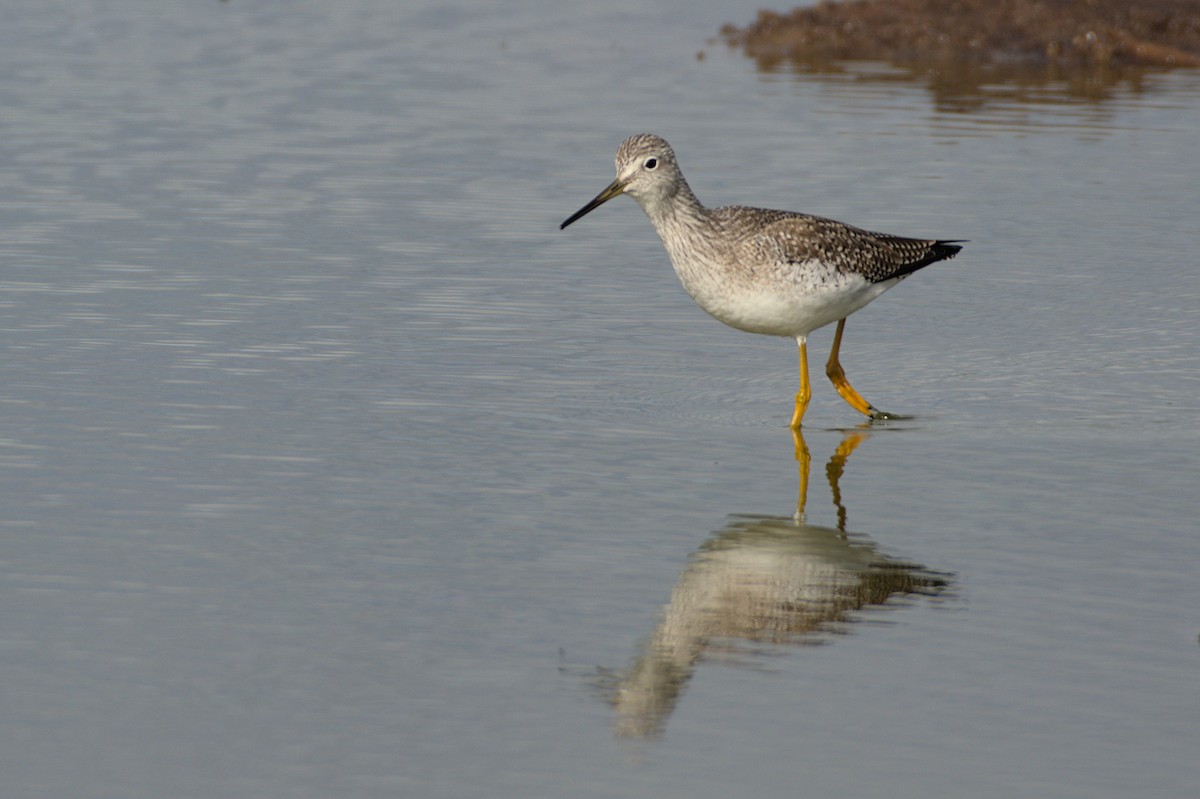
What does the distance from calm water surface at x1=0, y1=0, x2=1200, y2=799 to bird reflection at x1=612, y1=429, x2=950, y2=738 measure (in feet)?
0.09

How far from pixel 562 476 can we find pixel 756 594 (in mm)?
1934

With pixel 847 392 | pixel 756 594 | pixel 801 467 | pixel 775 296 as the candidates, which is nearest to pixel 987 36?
pixel 847 392

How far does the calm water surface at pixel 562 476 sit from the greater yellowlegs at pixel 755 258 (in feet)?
2.07

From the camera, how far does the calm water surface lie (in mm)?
6965

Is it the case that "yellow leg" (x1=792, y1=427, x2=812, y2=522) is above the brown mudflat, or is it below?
below

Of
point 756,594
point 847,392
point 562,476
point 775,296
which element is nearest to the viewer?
point 756,594

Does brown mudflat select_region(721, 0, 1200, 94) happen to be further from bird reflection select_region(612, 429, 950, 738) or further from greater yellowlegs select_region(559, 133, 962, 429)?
bird reflection select_region(612, 429, 950, 738)

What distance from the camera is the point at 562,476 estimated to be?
10.2 metres

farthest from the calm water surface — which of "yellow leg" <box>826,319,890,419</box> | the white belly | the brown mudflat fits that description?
the brown mudflat

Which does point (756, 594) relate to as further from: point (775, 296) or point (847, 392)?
point (847, 392)

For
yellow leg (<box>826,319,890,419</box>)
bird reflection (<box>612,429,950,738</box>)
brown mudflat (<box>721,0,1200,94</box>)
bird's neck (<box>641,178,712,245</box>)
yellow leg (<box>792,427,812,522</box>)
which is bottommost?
yellow leg (<box>792,427,812,522</box>)

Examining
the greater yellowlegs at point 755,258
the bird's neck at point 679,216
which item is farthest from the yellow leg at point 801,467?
the bird's neck at point 679,216

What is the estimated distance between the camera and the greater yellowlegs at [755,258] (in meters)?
11.5

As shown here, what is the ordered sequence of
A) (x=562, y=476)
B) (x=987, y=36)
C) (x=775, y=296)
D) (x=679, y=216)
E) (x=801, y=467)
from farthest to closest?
(x=987, y=36)
(x=679, y=216)
(x=775, y=296)
(x=801, y=467)
(x=562, y=476)
